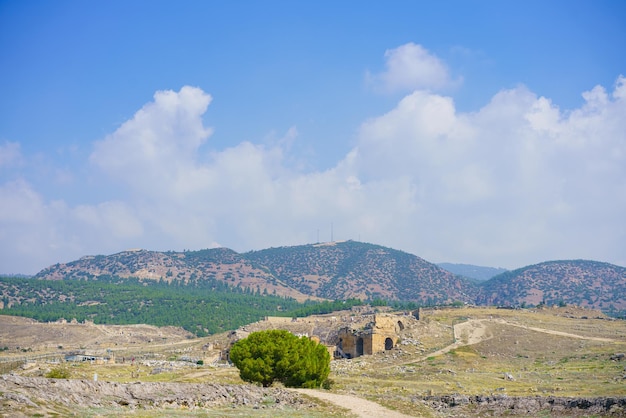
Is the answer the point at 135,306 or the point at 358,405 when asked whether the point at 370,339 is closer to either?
the point at 358,405

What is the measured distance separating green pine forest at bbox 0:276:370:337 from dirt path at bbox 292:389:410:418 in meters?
100

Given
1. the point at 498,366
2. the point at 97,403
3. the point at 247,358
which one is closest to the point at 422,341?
the point at 498,366

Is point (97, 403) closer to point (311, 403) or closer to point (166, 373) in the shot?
point (311, 403)

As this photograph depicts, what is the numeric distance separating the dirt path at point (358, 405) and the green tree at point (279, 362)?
2171 millimetres

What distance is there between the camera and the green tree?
118 ft

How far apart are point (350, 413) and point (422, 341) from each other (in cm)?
3889

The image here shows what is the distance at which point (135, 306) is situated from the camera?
508 ft

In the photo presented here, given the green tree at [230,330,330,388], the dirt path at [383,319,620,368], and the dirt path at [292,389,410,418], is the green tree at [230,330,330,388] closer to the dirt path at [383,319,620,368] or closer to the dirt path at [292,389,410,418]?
the dirt path at [292,389,410,418]

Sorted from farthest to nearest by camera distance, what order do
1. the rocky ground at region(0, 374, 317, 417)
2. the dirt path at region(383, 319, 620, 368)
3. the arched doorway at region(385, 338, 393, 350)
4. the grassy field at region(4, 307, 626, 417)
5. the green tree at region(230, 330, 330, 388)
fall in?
the arched doorway at region(385, 338, 393, 350)
the dirt path at region(383, 319, 620, 368)
the grassy field at region(4, 307, 626, 417)
the green tree at region(230, 330, 330, 388)
the rocky ground at region(0, 374, 317, 417)

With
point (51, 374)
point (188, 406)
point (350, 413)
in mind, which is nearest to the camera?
point (188, 406)

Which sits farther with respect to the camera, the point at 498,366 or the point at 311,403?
the point at 498,366

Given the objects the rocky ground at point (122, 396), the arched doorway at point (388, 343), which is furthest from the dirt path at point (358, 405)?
the arched doorway at point (388, 343)

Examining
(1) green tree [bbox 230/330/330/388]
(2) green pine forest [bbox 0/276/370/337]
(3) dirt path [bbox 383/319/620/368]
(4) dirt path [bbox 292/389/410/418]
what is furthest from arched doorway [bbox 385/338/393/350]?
(2) green pine forest [bbox 0/276/370/337]

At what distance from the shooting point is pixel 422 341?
6481 centimetres
